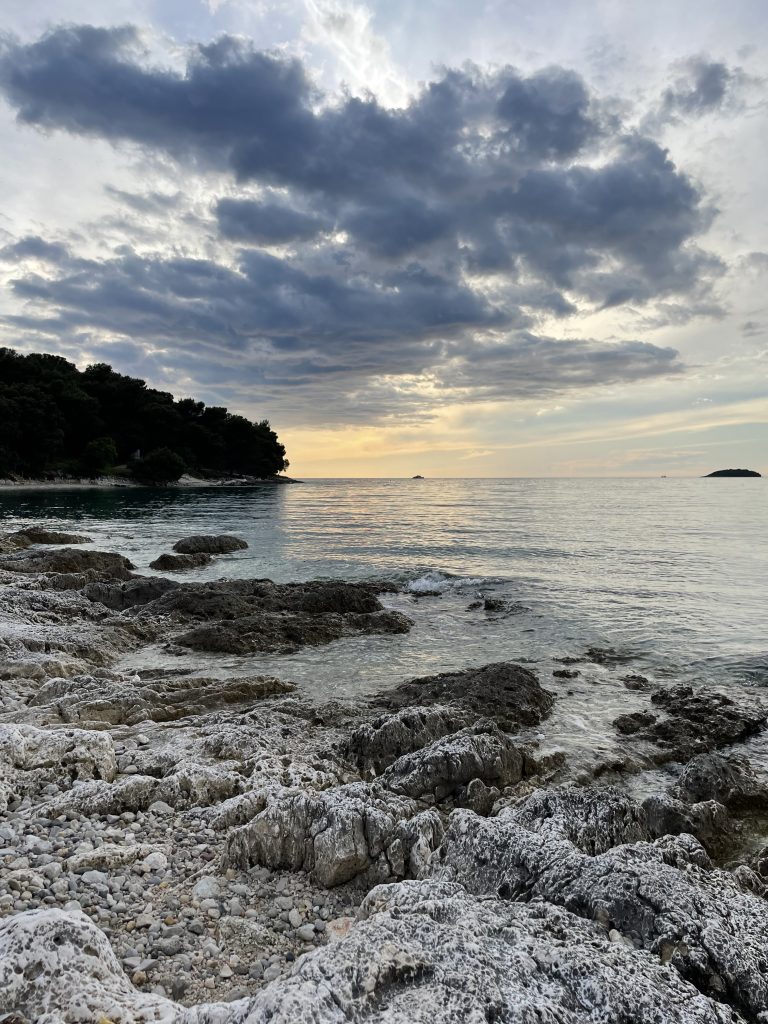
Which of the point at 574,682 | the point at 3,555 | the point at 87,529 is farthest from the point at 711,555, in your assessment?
the point at 87,529

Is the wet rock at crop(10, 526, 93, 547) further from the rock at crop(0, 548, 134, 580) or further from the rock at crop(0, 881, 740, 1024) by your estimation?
the rock at crop(0, 881, 740, 1024)

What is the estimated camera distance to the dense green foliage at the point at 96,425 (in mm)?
82062

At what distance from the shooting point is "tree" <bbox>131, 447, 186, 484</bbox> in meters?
99.9

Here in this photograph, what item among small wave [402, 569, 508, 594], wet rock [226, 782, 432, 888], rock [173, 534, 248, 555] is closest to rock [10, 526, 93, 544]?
rock [173, 534, 248, 555]

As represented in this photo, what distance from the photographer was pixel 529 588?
21.2 m

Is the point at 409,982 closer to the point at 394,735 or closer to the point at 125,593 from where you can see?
the point at 394,735

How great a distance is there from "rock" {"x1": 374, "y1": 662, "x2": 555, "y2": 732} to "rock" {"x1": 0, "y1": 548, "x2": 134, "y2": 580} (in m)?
13.7

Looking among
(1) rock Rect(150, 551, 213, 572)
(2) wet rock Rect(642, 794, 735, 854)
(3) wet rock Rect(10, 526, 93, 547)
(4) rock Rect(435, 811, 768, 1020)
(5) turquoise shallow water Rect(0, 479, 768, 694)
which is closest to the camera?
(4) rock Rect(435, 811, 768, 1020)

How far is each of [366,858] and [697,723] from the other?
6837 mm

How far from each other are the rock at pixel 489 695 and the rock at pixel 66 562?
13.7 meters

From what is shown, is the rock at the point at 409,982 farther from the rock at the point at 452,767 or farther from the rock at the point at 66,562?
the rock at the point at 66,562

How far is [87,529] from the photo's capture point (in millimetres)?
37781

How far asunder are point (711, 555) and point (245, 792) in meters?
28.5

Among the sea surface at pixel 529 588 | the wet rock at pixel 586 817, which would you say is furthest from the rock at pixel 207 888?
the sea surface at pixel 529 588
